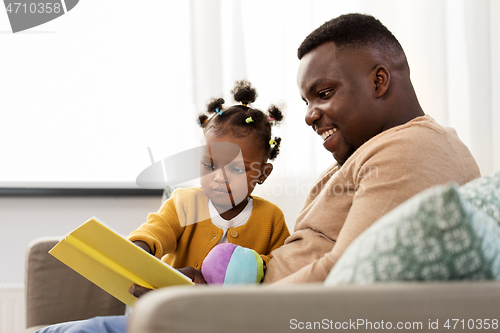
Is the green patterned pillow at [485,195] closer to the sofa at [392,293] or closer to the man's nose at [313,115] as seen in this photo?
the sofa at [392,293]

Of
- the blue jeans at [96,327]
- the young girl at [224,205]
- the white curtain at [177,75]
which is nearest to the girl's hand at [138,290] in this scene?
the blue jeans at [96,327]

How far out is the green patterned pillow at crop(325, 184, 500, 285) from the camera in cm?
46

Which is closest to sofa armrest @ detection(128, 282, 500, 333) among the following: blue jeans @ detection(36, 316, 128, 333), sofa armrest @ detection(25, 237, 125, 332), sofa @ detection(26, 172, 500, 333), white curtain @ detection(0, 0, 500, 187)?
sofa @ detection(26, 172, 500, 333)

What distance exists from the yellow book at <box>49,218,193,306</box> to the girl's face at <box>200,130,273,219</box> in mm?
421

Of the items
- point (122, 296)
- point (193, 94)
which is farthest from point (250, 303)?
point (193, 94)

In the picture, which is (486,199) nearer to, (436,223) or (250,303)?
(436,223)

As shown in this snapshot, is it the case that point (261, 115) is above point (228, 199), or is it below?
above

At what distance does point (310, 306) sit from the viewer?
17.4 inches

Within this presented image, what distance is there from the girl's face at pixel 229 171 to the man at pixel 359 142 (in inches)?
9.7

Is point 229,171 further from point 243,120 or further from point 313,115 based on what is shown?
point 313,115

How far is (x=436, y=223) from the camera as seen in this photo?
457mm

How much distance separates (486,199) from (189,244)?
2.56 ft

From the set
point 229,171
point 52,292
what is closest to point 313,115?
point 229,171

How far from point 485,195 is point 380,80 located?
15.2 inches
